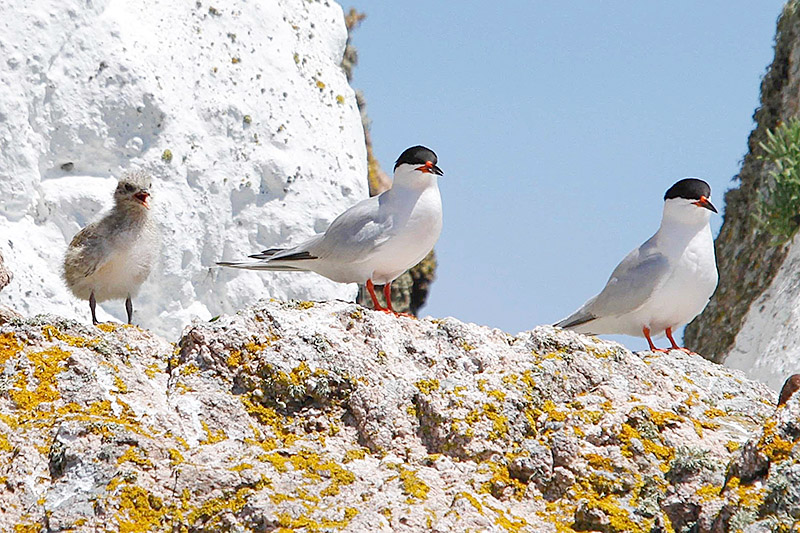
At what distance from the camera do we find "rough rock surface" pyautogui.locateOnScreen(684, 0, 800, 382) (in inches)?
511

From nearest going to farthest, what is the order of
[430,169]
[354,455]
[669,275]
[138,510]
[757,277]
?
1. [138,510]
2. [354,455]
3. [430,169]
4. [669,275]
5. [757,277]

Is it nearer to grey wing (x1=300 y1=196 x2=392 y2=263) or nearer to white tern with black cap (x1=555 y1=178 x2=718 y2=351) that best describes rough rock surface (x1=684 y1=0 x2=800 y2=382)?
white tern with black cap (x1=555 y1=178 x2=718 y2=351)

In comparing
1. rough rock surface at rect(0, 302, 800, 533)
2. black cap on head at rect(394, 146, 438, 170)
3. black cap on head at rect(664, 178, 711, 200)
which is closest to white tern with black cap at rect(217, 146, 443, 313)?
black cap on head at rect(394, 146, 438, 170)

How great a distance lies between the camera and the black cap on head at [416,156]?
6543 millimetres

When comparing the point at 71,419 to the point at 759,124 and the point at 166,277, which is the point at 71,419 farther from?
the point at 759,124

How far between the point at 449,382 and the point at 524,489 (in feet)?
2.04

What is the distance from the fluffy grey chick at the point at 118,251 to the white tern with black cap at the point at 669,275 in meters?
2.99

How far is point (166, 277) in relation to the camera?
1208cm

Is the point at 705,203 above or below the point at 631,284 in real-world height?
above

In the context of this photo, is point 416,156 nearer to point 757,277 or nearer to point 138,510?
point 138,510

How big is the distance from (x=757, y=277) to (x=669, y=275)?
29.1 ft

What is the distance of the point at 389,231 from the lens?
6.36 m

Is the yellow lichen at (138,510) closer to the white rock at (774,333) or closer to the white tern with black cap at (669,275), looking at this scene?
the white tern with black cap at (669,275)

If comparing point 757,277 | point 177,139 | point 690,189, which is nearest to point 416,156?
point 690,189
